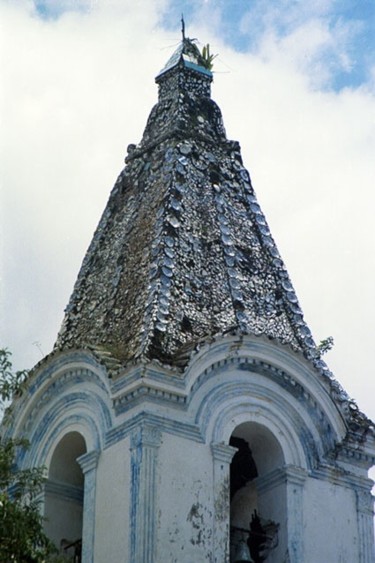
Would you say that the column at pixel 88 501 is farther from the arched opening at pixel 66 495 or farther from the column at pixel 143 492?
the column at pixel 143 492

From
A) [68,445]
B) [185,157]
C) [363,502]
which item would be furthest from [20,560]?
[185,157]

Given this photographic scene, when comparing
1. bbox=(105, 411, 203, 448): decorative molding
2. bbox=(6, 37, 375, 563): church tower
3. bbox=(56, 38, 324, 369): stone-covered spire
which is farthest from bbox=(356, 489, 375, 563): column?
bbox=(105, 411, 203, 448): decorative molding

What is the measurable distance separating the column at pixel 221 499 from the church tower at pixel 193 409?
19 mm

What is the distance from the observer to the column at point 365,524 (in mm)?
19438

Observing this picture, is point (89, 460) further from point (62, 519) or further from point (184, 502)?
point (184, 502)

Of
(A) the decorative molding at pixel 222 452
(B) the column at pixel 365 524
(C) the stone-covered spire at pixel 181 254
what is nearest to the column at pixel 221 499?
(A) the decorative molding at pixel 222 452

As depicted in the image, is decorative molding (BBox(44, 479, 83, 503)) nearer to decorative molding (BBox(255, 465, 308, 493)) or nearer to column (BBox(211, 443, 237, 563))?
column (BBox(211, 443, 237, 563))

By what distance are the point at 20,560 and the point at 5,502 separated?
572mm

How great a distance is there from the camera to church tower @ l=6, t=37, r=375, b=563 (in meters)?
18.3

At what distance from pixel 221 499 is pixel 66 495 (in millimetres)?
2157

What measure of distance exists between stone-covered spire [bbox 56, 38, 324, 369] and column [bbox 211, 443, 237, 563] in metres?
1.14

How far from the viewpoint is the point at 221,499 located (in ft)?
60.7

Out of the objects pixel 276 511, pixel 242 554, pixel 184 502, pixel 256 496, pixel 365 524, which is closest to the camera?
pixel 184 502

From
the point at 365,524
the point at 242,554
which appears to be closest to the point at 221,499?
the point at 242,554
